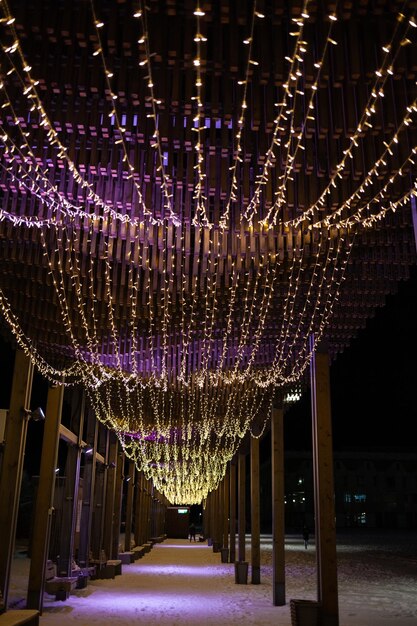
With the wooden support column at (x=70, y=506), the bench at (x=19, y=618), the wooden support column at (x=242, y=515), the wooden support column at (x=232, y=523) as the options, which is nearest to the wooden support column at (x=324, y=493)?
the bench at (x=19, y=618)

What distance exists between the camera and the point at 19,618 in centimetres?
614

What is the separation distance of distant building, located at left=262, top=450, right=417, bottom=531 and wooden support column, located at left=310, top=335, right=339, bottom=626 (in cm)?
6749

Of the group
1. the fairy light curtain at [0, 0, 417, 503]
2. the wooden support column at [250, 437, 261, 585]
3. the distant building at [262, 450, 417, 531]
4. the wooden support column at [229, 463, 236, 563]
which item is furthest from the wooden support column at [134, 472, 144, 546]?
the distant building at [262, 450, 417, 531]

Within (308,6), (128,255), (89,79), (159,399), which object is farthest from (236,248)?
(159,399)

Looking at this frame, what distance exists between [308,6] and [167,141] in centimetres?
165

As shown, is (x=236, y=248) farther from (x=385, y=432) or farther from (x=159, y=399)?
(x=385, y=432)

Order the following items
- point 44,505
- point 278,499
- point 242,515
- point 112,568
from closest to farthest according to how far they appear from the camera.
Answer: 1. point 44,505
2. point 278,499
3. point 112,568
4. point 242,515

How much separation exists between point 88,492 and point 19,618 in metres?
9.79

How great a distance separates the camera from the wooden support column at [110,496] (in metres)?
17.9

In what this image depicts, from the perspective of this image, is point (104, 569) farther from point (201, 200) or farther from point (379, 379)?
point (379, 379)

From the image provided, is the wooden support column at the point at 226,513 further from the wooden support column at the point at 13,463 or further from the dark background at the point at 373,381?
the wooden support column at the point at 13,463

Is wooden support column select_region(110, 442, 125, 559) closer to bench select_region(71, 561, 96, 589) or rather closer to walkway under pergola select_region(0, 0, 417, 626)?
bench select_region(71, 561, 96, 589)

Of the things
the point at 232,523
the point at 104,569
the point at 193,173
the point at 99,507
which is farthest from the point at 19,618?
the point at 232,523

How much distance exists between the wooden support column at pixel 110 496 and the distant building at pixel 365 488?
58.2 metres
